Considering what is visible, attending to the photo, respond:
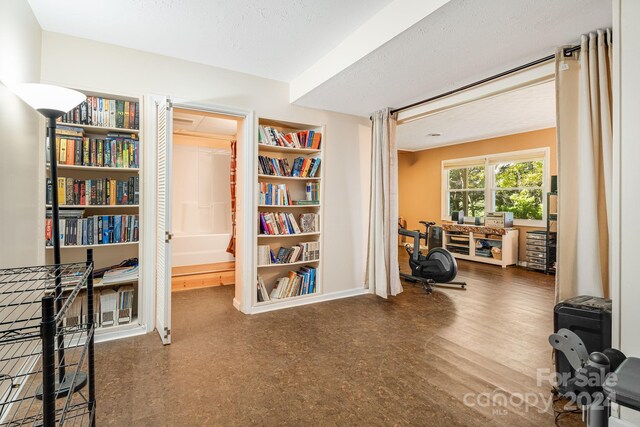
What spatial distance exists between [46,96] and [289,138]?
2.21 m

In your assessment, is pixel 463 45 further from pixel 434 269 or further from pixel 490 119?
pixel 490 119

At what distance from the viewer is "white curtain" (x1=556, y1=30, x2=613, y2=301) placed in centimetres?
192

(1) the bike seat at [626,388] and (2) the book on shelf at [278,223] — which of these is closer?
(1) the bike seat at [626,388]

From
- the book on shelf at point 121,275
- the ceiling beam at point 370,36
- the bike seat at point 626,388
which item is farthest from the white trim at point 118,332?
the bike seat at point 626,388

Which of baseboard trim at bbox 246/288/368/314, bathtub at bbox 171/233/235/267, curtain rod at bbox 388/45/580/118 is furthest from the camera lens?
bathtub at bbox 171/233/235/267

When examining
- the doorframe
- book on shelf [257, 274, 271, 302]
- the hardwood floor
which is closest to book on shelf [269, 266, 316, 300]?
book on shelf [257, 274, 271, 302]

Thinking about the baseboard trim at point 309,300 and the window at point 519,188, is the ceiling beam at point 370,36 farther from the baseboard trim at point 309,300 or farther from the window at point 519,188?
the window at point 519,188

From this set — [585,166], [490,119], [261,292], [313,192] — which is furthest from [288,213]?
[490,119]

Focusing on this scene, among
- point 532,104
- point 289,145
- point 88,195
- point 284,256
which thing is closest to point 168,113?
point 88,195

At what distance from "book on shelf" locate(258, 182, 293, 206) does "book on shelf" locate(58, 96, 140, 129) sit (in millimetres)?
1337

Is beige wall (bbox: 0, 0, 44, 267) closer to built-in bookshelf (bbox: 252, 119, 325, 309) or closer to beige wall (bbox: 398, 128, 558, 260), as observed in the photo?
built-in bookshelf (bbox: 252, 119, 325, 309)

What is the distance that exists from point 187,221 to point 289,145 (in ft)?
8.95

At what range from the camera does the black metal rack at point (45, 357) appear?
88 cm

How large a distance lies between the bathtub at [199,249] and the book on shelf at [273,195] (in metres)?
1.95
